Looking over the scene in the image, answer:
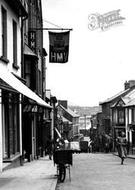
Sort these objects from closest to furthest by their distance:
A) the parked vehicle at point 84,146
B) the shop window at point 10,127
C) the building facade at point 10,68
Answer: the building facade at point 10,68 < the shop window at point 10,127 < the parked vehicle at point 84,146

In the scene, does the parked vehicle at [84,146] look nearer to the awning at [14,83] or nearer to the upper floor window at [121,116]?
the upper floor window at [121,116]

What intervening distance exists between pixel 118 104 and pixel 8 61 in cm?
5738

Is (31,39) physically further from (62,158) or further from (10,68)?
(62,158)

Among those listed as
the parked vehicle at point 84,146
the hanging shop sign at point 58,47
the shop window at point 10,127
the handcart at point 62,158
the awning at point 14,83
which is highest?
the hanging shop sign at point 58,47

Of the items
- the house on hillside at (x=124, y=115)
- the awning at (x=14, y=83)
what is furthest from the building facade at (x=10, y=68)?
the house on hillside at (x=124, y=115)

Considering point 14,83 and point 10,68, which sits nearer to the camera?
point 14,83

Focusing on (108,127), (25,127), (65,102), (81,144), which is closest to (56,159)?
(25,127)

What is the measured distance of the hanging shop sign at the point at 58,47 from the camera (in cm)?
2255

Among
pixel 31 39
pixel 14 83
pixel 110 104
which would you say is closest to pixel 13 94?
pixel 14 83

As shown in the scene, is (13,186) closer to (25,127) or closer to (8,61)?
(8,61)

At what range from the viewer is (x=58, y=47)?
2300 centimetres

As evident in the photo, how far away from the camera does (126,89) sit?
286 feet

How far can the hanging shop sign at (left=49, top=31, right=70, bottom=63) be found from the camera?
74.0 feet

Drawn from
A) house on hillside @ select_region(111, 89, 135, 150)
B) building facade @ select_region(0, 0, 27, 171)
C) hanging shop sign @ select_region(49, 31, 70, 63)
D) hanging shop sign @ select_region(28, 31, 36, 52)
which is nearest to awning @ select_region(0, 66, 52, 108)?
building facade @ select_region(0, 0, 27, 171)
